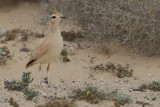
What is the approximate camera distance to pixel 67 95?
5629mm

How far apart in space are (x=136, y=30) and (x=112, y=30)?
68 cm

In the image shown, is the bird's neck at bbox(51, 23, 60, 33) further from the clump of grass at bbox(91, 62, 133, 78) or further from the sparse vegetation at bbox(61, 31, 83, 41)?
the sparse vegetation at bbox(61, 31, 83, 41)

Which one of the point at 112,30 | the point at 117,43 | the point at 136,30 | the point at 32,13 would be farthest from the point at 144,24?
the point at 32,13

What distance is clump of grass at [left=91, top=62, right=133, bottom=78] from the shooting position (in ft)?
22.1

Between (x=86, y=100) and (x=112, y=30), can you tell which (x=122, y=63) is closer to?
(x=112, y=30)

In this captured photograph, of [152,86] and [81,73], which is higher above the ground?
[152,86]

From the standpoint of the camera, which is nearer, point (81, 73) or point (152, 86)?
point (152, 86)

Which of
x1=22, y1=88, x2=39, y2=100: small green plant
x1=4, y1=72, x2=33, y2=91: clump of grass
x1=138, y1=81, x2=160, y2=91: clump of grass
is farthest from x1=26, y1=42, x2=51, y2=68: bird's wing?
x1=138, y1=81, x2=160, y2=91: clump of grass

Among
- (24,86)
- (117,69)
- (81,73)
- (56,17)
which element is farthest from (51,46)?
(117,69)

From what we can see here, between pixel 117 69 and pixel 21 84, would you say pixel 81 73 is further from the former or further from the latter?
pixel 21 84

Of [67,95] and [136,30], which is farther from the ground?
[136,30]

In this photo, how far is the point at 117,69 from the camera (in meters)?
6.84

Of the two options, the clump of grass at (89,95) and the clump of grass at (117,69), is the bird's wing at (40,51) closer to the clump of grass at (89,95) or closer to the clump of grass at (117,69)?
the clump of grass at (89,95)

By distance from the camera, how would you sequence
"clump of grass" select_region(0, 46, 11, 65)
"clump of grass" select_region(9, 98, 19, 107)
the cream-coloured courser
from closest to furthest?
"clump of grass" select_region(9, 98, 19, 107) < the cream-coloured courser < "clump of grass" select_region(0, 46, 11, 65)
